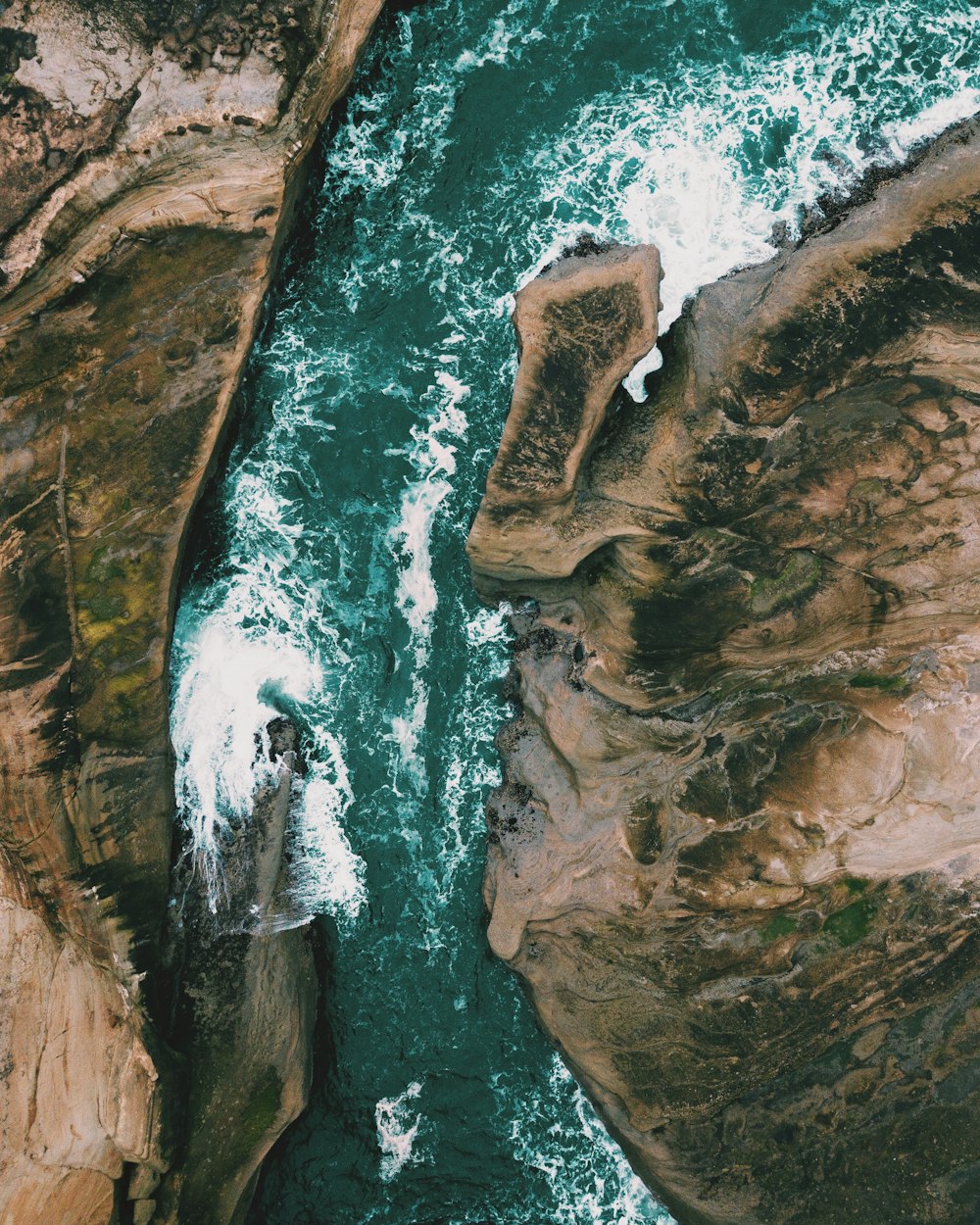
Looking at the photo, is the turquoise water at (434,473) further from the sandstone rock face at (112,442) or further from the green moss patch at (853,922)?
the green moss patch at (853,922)

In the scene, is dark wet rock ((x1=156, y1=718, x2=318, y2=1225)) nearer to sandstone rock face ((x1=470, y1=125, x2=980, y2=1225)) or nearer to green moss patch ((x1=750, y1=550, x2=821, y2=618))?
sandstone rock face ((x1=470, y1=125, x2=980, y2=1225))

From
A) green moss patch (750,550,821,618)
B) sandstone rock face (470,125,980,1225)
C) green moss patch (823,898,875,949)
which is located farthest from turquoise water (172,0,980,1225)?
green moss patch (823,898,875,949)

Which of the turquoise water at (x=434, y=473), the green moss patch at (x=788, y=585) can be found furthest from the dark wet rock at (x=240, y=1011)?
the green moss patch at (x=788, y=585)

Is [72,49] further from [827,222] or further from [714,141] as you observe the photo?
[827,222]

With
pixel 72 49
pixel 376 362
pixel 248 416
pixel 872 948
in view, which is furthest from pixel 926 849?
pixel 72 49

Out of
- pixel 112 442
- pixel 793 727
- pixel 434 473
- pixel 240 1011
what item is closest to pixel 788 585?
pixel 793 727

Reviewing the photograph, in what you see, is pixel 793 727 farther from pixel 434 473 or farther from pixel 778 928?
pixel 434 473

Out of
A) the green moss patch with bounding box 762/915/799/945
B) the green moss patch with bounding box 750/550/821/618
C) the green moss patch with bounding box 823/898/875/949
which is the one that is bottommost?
the green moss patch with bounding box 762/915/799/945
